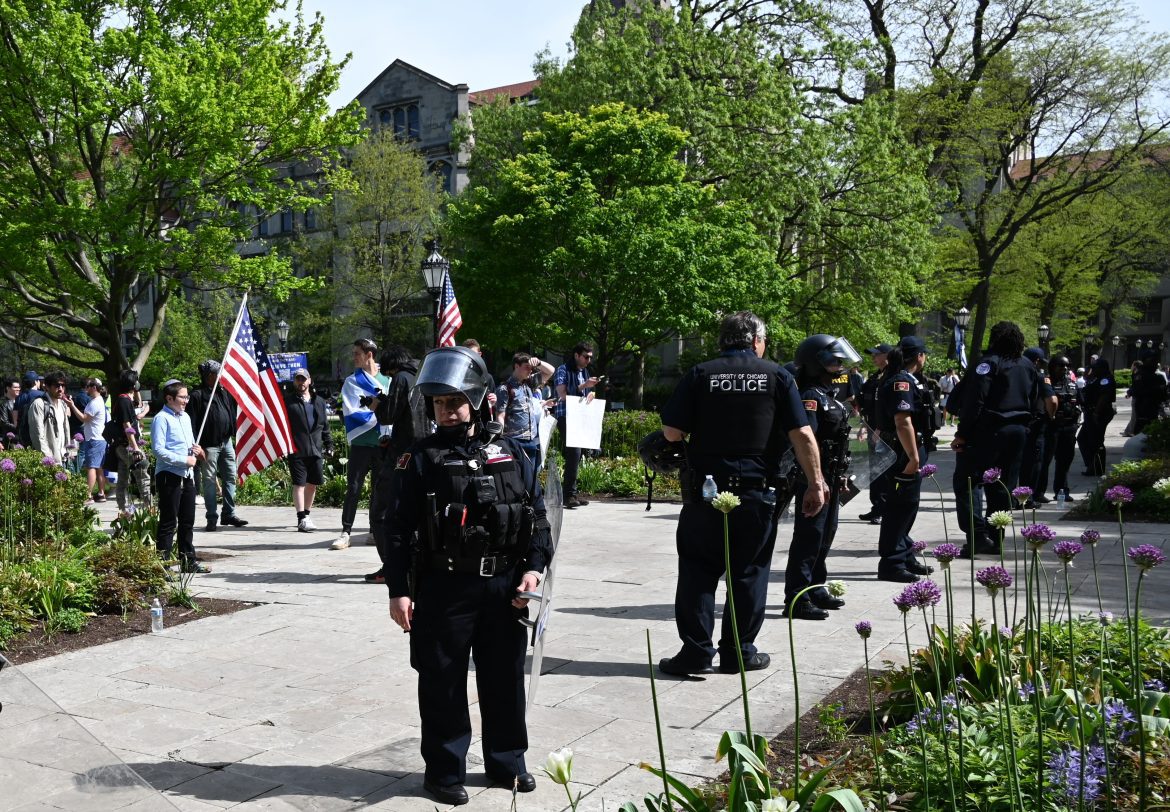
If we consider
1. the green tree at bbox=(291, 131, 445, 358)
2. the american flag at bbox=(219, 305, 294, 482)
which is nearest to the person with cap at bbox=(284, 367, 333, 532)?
the american flag at bbox=(219, 305, 294, 482)

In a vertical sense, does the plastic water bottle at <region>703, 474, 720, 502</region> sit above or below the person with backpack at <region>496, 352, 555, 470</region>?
below

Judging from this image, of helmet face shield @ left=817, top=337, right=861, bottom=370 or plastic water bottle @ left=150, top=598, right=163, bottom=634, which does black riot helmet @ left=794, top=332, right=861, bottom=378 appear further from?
plastic water bottle @ left=150, top=598, right=163, bottom=634

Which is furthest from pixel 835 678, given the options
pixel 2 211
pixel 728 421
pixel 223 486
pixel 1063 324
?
pixel 1063 324

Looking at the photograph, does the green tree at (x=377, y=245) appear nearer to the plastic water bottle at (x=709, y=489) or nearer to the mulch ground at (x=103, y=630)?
the mulch ground at (x=103, y=630)

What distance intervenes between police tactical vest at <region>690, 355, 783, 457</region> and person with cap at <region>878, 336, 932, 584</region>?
2.87m

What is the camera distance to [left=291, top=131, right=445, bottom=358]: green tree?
45.4 metres

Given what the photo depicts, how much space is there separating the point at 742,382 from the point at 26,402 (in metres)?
13.3

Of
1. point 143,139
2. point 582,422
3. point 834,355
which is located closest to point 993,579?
point 834,355

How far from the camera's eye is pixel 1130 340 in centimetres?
8594

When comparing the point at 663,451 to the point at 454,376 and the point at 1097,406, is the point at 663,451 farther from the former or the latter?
the point at 1097,406

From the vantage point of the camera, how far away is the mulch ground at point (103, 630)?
22.0 feet

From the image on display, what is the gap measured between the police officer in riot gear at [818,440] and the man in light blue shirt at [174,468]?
4.82 meters

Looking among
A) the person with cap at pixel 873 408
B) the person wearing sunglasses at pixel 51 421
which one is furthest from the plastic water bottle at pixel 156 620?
the person wearing sunglasses at pixel 51 421

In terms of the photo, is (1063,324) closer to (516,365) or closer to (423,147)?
(423,147)
